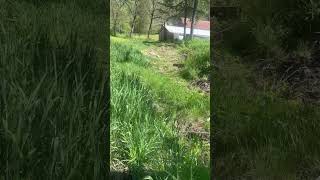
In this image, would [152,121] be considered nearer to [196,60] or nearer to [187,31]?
[196,60]

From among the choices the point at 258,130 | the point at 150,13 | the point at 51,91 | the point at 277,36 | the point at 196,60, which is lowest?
the point at 258,130

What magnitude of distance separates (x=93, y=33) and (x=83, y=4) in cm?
17

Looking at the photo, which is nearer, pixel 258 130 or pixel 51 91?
pixel 51 91

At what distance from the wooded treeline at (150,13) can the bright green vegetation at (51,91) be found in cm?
53

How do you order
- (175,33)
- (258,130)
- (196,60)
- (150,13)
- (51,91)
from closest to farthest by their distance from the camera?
(51,91) → (258,130) → (196,60) → (150,13) → (175,33)

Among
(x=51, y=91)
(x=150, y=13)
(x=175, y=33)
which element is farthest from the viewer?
(x=175, y=33)

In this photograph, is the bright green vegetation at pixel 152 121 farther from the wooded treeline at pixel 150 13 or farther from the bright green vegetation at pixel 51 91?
the bright green vegetation at pixel 51 91

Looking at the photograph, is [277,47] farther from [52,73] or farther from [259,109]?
[52,73]

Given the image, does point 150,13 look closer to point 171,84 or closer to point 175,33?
point 175,33

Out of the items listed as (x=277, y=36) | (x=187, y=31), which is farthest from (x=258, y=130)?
(x=187, y=31)

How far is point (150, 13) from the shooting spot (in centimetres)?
306

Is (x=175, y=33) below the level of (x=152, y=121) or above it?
above

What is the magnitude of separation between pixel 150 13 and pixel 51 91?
0.90m

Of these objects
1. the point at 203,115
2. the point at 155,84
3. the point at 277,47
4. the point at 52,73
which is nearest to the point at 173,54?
the point at 155,84
